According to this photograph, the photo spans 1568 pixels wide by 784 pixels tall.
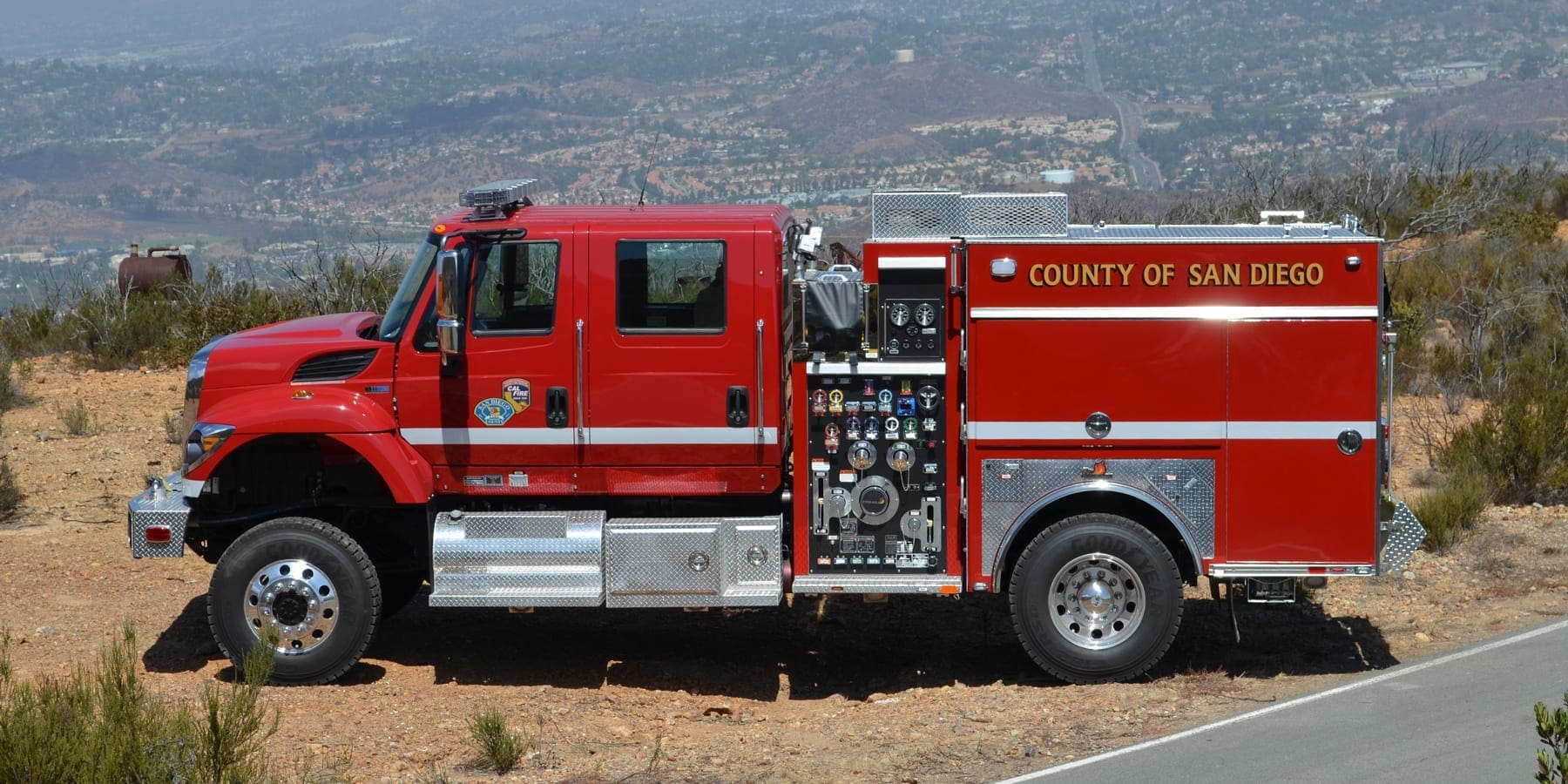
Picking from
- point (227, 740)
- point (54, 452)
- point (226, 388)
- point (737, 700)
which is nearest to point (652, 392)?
point (737, 700)

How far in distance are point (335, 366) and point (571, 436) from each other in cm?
150

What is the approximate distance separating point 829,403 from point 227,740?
3.83 meters

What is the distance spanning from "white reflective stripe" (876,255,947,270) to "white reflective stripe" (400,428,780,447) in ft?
3.81

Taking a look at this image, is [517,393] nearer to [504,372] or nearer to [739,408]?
[504,372]

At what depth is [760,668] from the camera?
10.1m

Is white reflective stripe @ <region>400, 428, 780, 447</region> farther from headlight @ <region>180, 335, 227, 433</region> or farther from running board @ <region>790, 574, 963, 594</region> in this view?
headlight @ <region>180, 335, 227, 433</region>

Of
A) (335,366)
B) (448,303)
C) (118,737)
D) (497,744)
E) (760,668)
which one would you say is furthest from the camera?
(760,668)

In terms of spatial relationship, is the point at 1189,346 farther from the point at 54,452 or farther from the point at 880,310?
the point at 54,452

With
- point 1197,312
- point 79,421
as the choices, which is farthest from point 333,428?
point 79,421

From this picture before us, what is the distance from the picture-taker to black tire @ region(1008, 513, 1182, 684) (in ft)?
29.6

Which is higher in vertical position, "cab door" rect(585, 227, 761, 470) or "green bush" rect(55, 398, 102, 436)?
"cab door" rect(585, 227, 761, 470)

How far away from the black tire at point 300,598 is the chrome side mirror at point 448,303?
1.44 meters

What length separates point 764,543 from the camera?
30.1 ft

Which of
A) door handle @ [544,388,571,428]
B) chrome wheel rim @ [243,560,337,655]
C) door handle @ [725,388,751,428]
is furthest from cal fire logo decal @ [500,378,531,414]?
chrome wheel rim @ [243,560,337,655]
